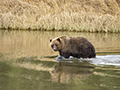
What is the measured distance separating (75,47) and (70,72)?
8.88 ft

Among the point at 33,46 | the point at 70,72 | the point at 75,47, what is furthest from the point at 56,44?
the point at 33,46

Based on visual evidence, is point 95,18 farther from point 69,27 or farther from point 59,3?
point 59,3

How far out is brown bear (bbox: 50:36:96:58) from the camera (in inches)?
360

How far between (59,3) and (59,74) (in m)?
46.0

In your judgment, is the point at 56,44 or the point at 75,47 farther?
the point at 75,47

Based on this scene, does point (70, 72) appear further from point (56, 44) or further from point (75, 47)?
point (75, 47)

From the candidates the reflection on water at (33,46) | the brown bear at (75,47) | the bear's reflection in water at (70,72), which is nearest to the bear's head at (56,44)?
the brown bear at (75,47)

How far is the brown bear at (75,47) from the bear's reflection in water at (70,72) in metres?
0.91

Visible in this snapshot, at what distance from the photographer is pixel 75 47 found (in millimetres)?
9266

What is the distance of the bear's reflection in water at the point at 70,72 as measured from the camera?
18.9 ft

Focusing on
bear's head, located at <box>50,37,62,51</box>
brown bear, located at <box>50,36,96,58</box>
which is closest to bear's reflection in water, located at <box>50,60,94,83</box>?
bear's head, located at <box>50,37,62,51</box>

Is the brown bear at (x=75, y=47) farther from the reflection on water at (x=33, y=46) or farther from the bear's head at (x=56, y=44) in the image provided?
the reflection on water at (x=33, y=46)

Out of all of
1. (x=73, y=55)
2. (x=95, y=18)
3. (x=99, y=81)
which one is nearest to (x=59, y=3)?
(x=95, y=18)

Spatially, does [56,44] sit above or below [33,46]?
above
